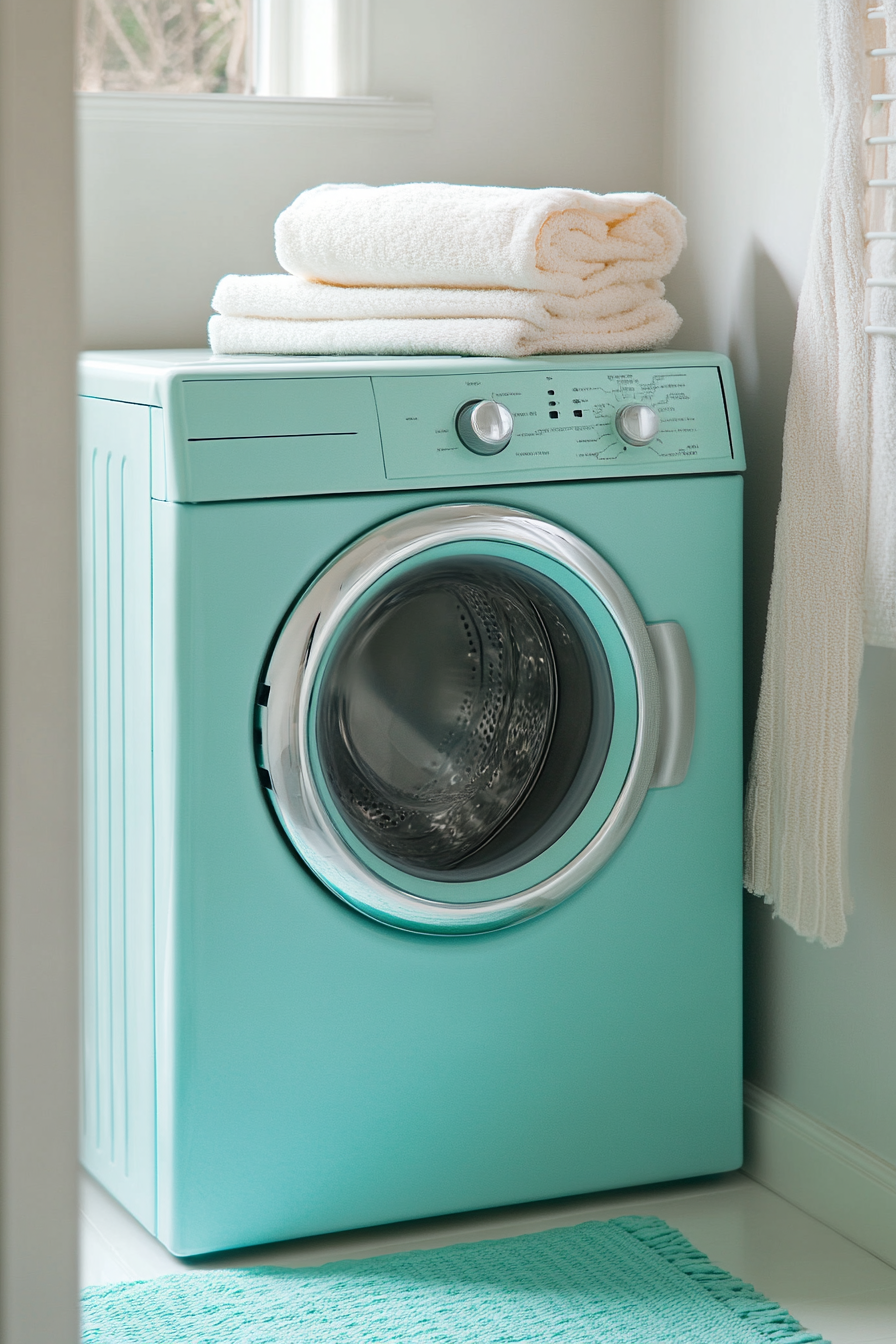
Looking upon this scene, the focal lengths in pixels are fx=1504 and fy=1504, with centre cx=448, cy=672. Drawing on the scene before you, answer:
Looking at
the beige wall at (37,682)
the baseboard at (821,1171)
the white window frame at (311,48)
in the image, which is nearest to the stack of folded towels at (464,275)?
the white window frame at (311,48)

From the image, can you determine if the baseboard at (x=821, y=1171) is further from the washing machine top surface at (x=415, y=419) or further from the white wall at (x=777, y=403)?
the washing machine top surface at (x=415, y=419)

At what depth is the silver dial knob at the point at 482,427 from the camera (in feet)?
4.96

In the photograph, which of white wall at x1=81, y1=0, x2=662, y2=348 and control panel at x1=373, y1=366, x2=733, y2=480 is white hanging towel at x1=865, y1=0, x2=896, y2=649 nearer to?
control panel at x1=373, y1=366, x2=733, y2=480

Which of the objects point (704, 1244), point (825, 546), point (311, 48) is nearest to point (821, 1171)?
point (704, 1244)

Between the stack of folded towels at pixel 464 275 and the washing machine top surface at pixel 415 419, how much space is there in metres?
0.03

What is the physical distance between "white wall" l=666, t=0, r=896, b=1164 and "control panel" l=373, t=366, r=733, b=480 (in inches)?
6.1

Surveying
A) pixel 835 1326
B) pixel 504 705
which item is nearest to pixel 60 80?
pixel 504 705

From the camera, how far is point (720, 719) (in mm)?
1676

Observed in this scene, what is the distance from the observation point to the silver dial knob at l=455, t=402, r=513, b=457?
151 cm

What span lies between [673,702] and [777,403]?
15.0 inches

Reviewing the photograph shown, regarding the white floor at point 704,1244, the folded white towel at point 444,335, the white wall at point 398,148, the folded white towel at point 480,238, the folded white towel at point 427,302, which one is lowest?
the white floor at point 704,1244

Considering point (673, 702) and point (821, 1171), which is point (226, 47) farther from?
point (821, 1171)

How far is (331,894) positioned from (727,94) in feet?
3.60

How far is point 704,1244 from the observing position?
162 centimetres
